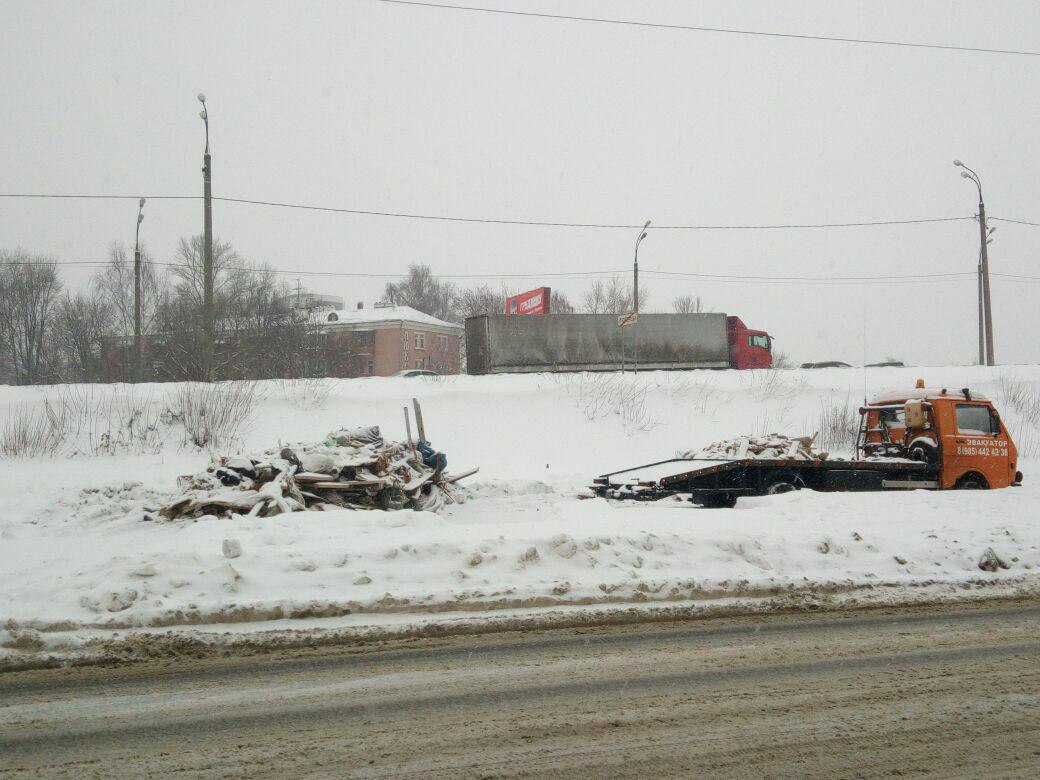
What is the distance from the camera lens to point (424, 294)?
91625 mm

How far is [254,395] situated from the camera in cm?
2261

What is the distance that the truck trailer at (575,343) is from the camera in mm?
30234

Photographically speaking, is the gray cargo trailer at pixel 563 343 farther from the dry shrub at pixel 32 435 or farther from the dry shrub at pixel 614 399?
the dry shrub at pixel 32 435

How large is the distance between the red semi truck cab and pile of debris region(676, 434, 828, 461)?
69.3 feet

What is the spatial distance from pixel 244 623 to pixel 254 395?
1777 centimetres

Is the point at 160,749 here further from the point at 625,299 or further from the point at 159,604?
the point at 625,299

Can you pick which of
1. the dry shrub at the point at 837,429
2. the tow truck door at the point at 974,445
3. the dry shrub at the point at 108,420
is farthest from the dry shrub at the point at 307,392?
the tow truck door at the point at 974,445

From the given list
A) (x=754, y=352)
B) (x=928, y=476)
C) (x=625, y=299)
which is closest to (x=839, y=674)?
(x=928, y=476)

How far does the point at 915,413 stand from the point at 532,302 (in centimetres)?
2813

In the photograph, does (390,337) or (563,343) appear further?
(390,337)

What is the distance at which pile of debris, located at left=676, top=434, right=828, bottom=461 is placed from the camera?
1263cm

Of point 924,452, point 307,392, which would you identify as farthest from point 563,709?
point 307,392

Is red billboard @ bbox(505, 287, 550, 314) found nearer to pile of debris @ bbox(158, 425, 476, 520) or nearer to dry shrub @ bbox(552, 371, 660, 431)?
dry shrub @ bbox(552, 371, 660, 431)

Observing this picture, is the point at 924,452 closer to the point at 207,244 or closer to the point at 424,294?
the point at 207,244
